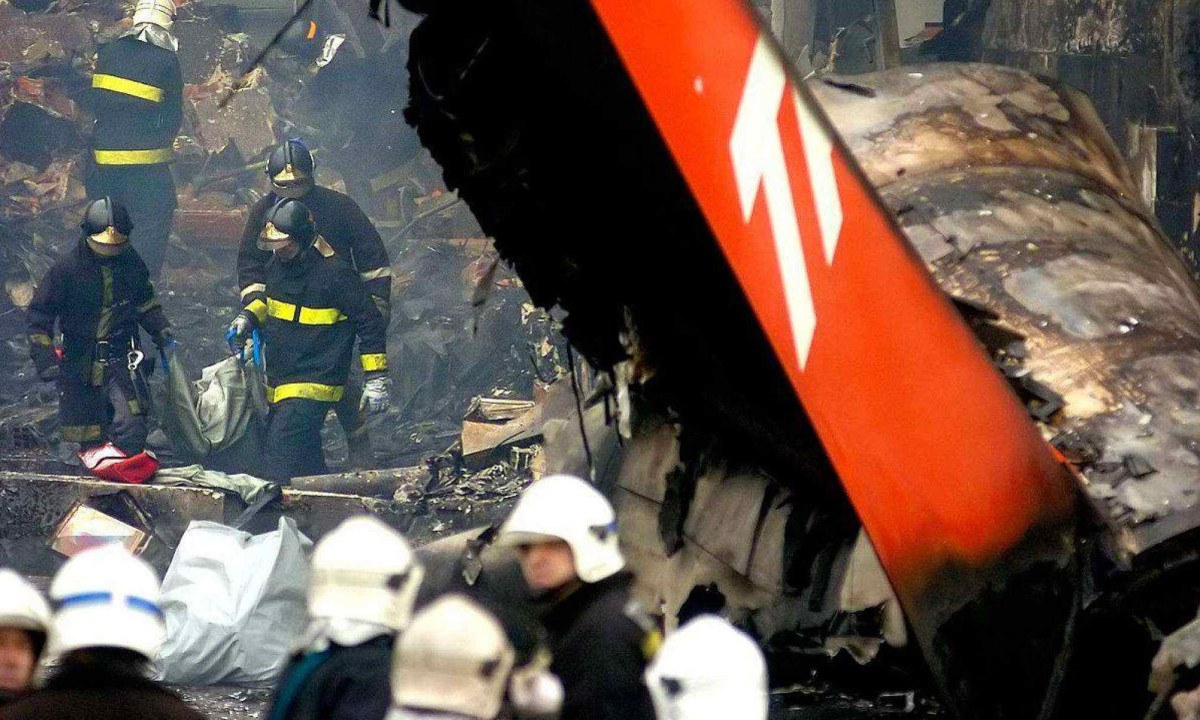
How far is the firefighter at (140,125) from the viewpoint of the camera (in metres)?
13.9

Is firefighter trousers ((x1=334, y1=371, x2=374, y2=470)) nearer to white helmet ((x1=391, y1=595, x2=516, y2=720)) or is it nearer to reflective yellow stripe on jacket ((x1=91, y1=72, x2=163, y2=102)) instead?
reflective yellow stripe on jacket ((x1=91, y1=72, x2=163, y2=102))

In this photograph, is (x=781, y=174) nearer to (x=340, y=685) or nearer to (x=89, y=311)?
(x=340, y=685)

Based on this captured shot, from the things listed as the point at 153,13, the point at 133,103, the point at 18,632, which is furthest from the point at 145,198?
the point at 18,632

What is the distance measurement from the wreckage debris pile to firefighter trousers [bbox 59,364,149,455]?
739 mm

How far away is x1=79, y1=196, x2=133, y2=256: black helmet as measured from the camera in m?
9.88

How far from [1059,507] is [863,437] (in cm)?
54

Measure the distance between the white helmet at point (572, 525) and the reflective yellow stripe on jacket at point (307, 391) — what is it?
741 cm

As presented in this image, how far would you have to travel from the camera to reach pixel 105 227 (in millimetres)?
9891

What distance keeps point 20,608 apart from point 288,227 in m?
7.36

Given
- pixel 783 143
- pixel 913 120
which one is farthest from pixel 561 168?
pixel 913 120

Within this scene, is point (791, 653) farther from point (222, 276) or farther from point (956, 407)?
point (222, 276)

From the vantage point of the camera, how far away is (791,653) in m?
4.34

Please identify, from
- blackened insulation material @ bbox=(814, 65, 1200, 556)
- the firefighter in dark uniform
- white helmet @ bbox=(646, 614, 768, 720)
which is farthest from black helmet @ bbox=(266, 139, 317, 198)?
white helmet @ bbox=(646, 614, 768, 720)

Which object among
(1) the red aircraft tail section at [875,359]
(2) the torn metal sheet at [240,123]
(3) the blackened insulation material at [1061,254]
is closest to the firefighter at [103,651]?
(1) the red aircraft tail section at [875,359]
